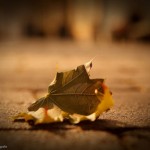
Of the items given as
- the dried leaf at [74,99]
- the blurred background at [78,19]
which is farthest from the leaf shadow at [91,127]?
the blurred background at [78,19]

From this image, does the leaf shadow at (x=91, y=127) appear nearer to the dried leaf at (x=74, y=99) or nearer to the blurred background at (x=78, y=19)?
the dried leaf at (x=74, y=99)

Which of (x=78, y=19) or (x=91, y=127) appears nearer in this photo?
(x=91, y=127)

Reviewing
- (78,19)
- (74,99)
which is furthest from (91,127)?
(78,19)

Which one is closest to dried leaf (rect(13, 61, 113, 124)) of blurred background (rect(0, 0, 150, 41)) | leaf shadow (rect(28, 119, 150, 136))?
leaf shadow (rect(28, 119, 150, 136))

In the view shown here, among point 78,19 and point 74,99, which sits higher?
point 78,19

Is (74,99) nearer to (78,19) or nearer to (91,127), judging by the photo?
(91,127)

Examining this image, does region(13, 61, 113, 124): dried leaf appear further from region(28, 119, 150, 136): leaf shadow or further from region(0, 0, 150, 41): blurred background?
region(0, 0, 150, 41): blurred background
